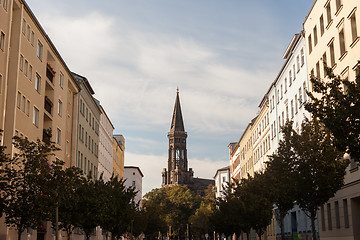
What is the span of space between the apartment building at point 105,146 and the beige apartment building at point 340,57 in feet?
141

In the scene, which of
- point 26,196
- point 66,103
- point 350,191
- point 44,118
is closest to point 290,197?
point 350,191

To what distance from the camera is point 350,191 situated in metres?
32.8

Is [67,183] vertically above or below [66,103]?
below

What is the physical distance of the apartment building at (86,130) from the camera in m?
60.2

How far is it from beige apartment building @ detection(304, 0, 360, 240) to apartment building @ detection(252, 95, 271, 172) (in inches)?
1008

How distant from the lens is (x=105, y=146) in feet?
275

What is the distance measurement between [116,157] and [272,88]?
1840 inches

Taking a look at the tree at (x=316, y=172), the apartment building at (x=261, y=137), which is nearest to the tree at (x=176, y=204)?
the apartment building at (x=261, y=137)

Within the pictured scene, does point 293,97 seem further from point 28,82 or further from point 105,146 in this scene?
point 105,146

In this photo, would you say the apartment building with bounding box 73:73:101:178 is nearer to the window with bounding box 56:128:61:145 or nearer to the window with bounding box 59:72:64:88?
the window with bounding box 56:128:61:145

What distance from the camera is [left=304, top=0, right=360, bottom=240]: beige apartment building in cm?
3136

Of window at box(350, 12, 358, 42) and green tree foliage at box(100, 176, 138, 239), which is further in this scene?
green tree foliage at box(100, 176, 138, 239)

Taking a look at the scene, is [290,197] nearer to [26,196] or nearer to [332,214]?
[332,214]

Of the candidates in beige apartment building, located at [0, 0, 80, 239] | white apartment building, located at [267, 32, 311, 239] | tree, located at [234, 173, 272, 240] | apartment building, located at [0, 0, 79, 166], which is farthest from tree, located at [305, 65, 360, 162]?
tree, located at [234, 173, 272, 240]
